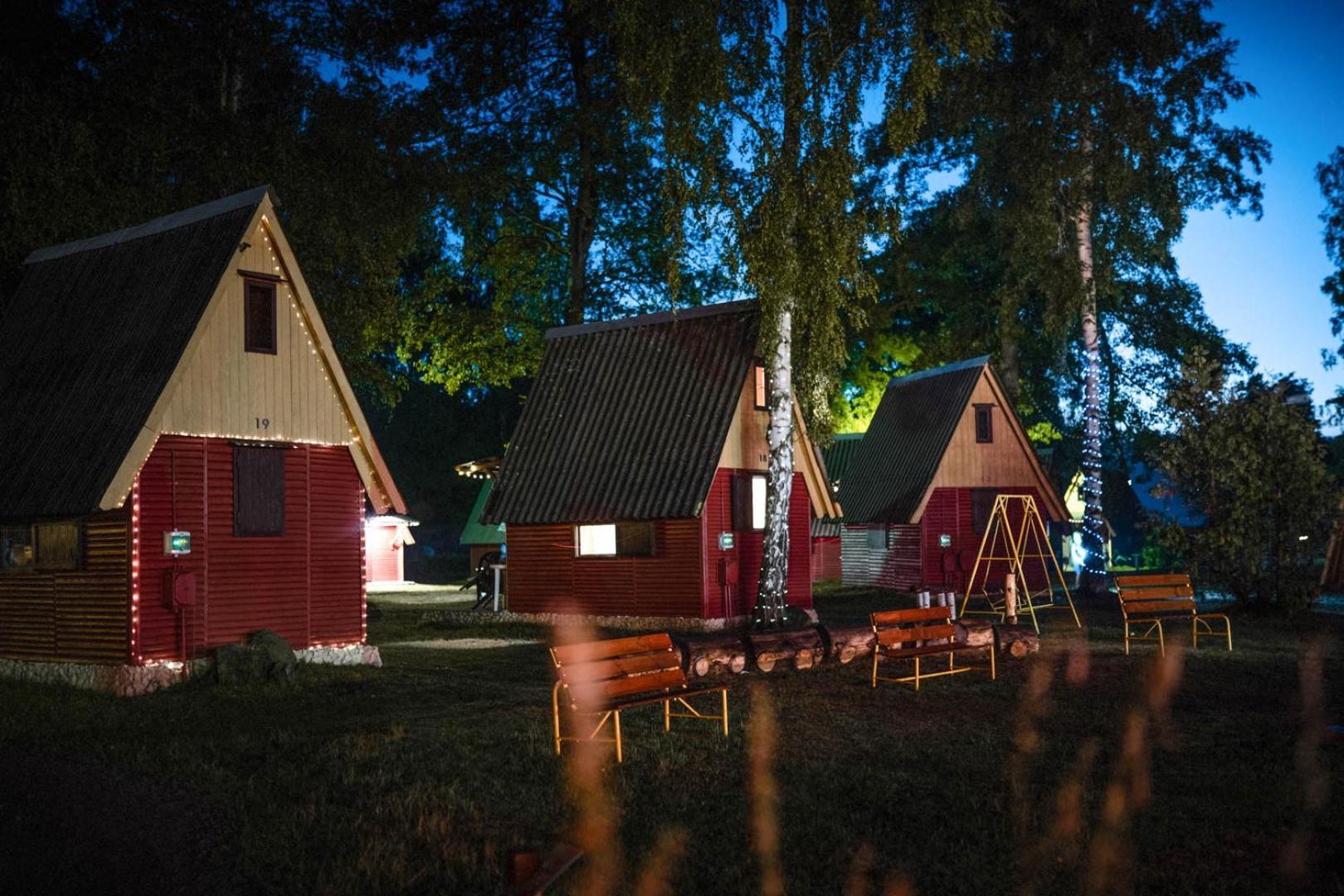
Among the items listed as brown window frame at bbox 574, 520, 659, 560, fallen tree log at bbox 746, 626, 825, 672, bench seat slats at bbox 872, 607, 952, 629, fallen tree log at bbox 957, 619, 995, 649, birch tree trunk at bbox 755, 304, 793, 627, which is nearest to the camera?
bench seat slats at bbox 872, 607, 952, 629

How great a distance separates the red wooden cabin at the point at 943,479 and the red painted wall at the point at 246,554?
19.7 m

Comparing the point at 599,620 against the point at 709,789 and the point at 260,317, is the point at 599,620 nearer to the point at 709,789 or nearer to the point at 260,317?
the point at 260,317

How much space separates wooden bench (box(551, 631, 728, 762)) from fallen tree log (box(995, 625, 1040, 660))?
7837mm

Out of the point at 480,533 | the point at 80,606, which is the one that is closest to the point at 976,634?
the point at 80,606

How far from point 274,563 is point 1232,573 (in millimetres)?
18828

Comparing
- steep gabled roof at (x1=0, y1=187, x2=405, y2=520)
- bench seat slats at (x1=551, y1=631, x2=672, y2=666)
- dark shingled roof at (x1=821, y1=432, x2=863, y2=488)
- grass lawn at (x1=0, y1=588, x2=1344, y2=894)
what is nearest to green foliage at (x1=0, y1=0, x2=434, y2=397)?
steep gabled roof at (x1=0, y1=187, x2=405, y2=520)

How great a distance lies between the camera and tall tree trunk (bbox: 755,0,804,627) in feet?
72.3

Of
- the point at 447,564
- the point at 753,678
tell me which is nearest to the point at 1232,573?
the point at 753,678

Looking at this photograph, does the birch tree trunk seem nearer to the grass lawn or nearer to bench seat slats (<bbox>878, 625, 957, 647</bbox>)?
bench seat slats (<bbox>878, 625, 957, 647</bbox>)

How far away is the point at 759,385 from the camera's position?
27.4m

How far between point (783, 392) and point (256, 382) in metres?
9.52

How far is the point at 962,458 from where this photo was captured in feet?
121

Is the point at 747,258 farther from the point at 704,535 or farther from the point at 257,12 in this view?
the point at 257,12

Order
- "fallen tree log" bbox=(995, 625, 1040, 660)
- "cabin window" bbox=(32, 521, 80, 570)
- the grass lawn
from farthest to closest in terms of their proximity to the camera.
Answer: "fallen tree log" bbox=(995, 625, 1040, 660), "cabin window" bbox=(32, 521, 80, 570), the grass lawn
